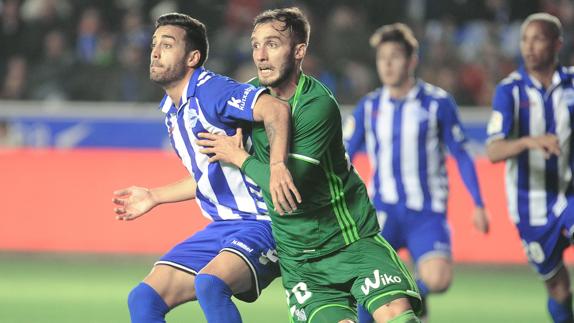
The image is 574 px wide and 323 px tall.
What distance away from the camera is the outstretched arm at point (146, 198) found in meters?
5.44

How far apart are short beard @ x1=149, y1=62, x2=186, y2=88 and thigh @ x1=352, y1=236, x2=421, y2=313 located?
1187mm

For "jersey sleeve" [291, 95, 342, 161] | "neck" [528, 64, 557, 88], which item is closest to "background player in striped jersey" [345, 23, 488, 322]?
"neck" [528, 64, 557, 88]

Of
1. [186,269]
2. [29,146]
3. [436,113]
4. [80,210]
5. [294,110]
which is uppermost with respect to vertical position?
[29,146]

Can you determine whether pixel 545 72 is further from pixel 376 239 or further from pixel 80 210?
pixel 80 210

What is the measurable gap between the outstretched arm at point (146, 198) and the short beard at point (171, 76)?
56 centimetres

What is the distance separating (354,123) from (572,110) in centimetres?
160

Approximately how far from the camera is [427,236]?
7312mm

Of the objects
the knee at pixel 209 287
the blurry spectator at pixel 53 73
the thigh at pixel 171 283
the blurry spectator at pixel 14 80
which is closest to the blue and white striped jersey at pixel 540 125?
the thigh at pixel 171 283

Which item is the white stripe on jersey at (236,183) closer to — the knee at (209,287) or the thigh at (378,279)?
the knee at (209,287)

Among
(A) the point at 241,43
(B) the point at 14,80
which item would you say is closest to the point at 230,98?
(A) the point at 241,43

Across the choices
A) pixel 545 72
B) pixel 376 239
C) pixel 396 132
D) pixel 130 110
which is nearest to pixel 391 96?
pixel 396 132

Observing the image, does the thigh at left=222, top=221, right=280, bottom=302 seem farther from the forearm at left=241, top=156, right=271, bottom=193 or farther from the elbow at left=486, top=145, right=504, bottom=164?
the elbow at left=486, top=145, right=504, bottom=164

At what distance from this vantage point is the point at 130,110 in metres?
13.8

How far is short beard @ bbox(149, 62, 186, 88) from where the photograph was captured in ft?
16.9
